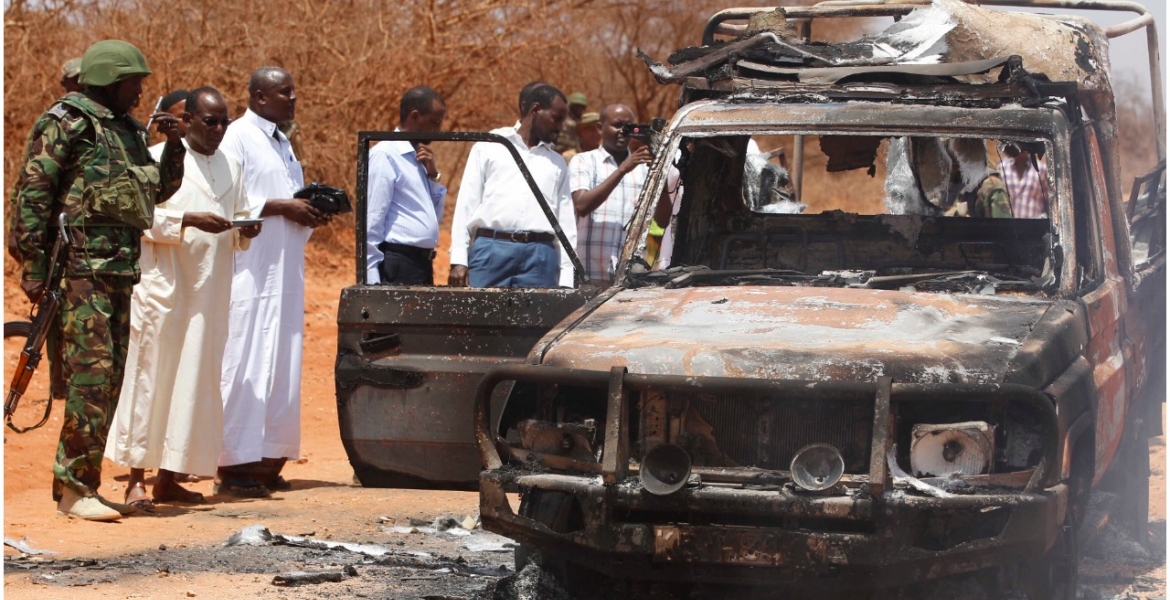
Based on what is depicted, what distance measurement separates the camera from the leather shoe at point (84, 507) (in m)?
6.90

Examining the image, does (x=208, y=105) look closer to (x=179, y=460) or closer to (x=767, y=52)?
(x=179, y=460)

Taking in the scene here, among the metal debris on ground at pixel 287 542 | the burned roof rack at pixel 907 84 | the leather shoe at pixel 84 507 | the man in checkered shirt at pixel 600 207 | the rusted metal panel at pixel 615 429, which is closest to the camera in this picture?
the rusted metal panel at pixel 615 429

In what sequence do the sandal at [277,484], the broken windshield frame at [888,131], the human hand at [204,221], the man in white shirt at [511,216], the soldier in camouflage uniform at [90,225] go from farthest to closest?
the sandal at [277,484] < the man in white shirt at [511,216] < the human hand at [204,221] < the soldier in camouflage uniform at [90,225] < the broken windshield frame at [888,131]

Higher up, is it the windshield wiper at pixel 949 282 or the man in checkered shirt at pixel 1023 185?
the man in checkered shirt at pixel 1023 185

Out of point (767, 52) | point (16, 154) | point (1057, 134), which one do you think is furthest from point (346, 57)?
point (1057, 134)

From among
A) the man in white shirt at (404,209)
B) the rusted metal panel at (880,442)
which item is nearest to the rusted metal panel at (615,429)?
the rusted metal panel at (880,442)

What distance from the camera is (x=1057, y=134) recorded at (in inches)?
217

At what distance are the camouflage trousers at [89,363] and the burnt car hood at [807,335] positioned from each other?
2622 millimetres

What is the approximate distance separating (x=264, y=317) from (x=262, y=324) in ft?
0.12

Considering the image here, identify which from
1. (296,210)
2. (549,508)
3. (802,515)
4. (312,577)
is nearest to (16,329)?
(296,210)

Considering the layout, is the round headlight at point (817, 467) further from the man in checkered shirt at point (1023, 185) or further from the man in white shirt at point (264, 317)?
the man in checkered shirt at point (1023, 185)

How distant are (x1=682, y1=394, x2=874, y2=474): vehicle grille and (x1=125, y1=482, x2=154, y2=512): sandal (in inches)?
136

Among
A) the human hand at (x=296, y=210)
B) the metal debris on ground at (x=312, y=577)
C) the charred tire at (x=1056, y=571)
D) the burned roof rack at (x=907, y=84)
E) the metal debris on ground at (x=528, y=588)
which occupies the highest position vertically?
the burned roof rack at (x=907, y=84)

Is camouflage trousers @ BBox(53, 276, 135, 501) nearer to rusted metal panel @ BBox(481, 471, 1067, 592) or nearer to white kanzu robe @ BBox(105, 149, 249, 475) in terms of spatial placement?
white kanzu robe @ BBox(105, 149, 249, 475)
